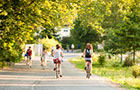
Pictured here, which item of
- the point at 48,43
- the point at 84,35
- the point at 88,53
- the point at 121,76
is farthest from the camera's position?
the point at 84,35

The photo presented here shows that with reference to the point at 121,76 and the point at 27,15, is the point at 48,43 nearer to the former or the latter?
the point at 27,15

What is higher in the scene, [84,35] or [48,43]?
[84,35]

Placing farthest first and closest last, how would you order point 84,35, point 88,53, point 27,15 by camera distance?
point 84,35
point 27,15
point 88,53

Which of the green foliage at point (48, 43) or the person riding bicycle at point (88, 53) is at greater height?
the green foliage at point (48, 43)

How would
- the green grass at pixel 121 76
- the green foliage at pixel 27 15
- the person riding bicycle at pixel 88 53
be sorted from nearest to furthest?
the green grass at pixel 121 76, the person riding bicycle at pixel 88 53, the green foliage at pixel 27 15

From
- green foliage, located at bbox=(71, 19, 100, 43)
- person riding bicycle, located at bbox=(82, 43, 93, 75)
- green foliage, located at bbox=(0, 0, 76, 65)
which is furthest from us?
green foliage, located at bbox=(71, 19, 100, 43)

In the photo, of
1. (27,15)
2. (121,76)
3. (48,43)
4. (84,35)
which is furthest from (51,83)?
(84,35)

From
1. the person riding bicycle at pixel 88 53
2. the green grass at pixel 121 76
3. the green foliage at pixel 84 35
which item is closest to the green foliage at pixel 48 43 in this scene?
the green foliage at pixel 84 35

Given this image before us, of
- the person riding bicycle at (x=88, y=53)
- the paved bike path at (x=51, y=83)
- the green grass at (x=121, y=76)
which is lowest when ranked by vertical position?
the green grass at (x=121, y=76)

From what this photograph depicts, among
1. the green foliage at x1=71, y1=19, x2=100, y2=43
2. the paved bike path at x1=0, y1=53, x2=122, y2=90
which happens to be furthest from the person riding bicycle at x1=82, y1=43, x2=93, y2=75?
the green foliage at x1=71, y1=19, x2=100, y2=43

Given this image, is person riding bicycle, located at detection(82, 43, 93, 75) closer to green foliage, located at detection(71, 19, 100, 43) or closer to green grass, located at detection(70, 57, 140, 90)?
green grass, located at detection(70, 57, 140, 90)

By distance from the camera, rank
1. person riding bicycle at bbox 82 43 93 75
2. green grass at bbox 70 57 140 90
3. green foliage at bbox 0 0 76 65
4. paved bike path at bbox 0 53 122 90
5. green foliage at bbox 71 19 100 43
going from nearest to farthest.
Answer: paved bike path at bbox 0 53 122 90 → green grass at bbox 70 57 140 90 → person riding bicycle at bbox 82 43 93 75 → green foliage at bbox 0 0 76 65 → green foliage at bbox 71 19 100 43

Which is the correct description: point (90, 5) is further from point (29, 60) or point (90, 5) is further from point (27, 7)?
point (29, 60)

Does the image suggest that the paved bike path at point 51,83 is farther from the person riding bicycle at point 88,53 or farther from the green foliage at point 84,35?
the green foliage at point 84,35
